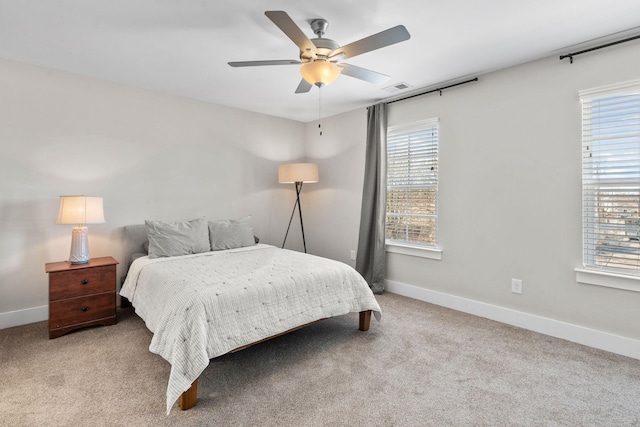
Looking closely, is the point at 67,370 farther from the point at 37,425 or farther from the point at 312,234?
the point at 312,234

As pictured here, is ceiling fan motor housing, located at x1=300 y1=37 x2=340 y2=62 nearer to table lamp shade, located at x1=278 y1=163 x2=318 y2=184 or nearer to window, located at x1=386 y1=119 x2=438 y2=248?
window, located at x1=386 y1=119 x2=438 y2=248

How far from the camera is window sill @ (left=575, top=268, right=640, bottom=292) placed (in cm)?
241

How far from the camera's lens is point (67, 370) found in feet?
7.29

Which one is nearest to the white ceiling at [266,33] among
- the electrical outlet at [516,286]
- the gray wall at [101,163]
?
the gray wall at [101,163]

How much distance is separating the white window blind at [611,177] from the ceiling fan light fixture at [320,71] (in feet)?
6.77

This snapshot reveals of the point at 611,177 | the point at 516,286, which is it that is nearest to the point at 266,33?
the point at 611,177

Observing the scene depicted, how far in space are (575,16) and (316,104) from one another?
271 cm

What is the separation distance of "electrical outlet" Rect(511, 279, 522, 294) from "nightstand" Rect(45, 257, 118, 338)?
373cm

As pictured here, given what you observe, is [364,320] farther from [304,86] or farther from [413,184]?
[304,86]

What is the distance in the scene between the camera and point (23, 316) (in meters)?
3.03

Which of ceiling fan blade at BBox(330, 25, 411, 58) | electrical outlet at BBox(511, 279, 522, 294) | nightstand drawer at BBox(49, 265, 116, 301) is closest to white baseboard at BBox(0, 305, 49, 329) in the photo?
nightstand drawer at BBox(49, 265, 116, 301)

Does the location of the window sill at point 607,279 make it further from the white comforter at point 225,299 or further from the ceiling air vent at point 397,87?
the ceiling air vent at point 397,87

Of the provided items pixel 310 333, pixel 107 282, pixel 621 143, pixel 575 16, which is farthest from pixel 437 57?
pixel 107 282

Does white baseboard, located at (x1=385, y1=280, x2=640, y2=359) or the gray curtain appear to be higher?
the gray curtain
